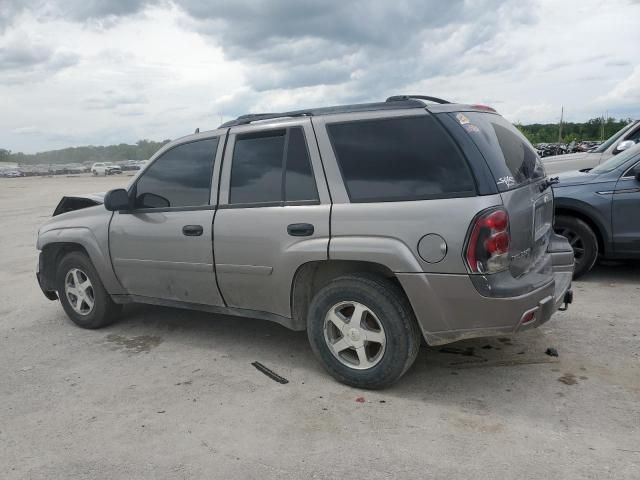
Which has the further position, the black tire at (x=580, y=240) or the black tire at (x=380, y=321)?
the black tire at (x=580, y=240)

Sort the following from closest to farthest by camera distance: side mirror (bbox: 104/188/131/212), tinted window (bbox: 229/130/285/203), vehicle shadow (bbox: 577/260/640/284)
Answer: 1. tinted window (bbox: 229/130/285/203)
2. side mirror (bbox: 104/188/131/212)
3. vehicle shadow (bbox: 577/260/640/284)

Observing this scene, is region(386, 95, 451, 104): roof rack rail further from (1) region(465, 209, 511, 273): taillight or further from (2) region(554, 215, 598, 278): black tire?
(2) region(554, 215, 598, 278): black tire

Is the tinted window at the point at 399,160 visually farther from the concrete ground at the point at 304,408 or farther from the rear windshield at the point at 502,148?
the concrete ground at the point at 304,408

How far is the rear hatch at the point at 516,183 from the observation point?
133 inches

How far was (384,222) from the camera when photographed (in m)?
3.43

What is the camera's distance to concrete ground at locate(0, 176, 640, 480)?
287 cm

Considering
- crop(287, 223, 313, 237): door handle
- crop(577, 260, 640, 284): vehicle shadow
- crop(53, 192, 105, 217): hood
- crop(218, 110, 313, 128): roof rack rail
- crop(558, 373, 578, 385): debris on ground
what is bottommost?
crop(558, 373, 578, 385): debris on ground

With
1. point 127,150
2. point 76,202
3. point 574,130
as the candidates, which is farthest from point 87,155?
point 76,202

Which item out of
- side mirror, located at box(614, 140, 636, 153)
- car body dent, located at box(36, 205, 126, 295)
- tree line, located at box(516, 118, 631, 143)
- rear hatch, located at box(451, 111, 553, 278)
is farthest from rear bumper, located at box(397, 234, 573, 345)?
tree line, located at box(516, 118, 631, 143)

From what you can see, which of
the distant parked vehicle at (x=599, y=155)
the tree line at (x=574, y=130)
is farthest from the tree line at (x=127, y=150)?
the distant parked vehicle at (x=599, y=155)

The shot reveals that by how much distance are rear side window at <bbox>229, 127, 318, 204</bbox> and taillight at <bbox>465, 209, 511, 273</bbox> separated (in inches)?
43.6

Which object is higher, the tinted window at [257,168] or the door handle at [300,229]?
the tinted window at [257,168]

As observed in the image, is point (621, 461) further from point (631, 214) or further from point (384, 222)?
point (631, 214)

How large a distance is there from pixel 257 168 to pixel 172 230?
0.93 metres
